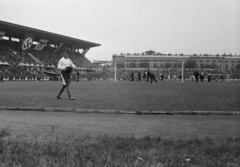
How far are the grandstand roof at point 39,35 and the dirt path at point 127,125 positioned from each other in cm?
4542

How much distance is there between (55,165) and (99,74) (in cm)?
6746

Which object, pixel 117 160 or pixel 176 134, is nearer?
pixel 117 160

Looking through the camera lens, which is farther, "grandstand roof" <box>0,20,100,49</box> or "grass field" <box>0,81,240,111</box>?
"grandstand roof" <box>0,20,100,49</box>

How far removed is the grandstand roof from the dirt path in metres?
45.4

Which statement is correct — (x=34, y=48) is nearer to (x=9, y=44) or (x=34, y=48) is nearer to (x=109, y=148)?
(x=9, y=44)

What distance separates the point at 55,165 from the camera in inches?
116

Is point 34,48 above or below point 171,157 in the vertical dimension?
above

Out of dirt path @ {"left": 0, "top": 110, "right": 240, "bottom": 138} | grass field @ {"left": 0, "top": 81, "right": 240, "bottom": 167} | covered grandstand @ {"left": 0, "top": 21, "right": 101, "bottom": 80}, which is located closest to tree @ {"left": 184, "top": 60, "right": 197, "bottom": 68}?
covered grandstand @ {"left": 0, "top": 21, "right": 101, "bottom": 80}

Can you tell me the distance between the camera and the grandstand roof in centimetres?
5041

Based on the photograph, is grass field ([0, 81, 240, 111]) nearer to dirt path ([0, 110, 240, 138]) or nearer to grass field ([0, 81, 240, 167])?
dirt path ([0, 110, 240, 138])

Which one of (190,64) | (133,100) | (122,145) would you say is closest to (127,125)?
(122,145)

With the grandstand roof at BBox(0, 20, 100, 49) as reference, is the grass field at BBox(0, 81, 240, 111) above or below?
below

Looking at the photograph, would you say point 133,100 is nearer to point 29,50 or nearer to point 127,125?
point 127,125

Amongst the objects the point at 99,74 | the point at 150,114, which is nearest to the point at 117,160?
the point at 150,114
